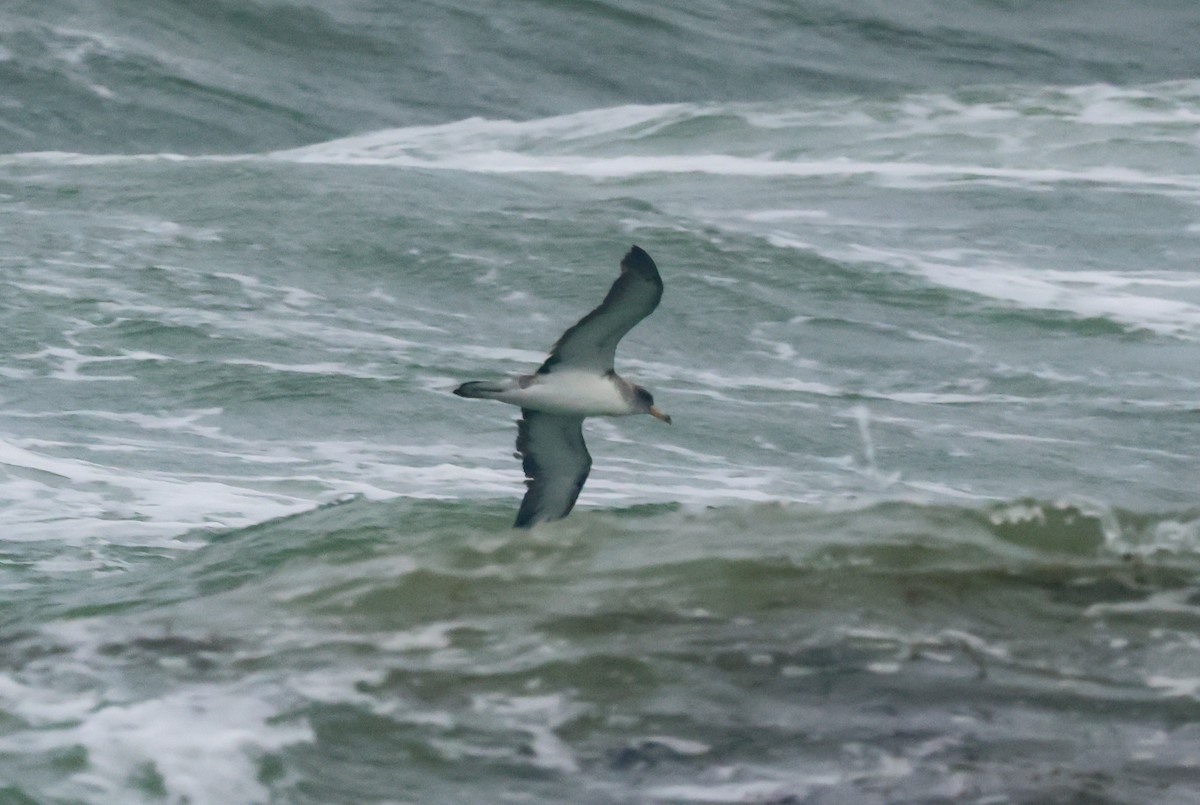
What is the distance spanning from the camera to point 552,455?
31.9 ft

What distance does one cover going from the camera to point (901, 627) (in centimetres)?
656

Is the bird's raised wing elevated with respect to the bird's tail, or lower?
lower

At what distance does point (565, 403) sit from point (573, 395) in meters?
0.06

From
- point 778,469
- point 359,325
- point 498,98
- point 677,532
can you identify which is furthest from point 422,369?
point 498,98

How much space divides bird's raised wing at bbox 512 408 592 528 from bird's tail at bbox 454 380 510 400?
0.47 m

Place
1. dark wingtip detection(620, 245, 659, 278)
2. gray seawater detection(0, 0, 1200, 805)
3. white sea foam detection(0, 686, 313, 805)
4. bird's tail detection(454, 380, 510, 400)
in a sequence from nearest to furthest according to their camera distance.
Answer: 1. white sea foam detection(0, 686, 313, 805)
2. gray seawater detection(0, 0, 1200, 805)
3. dark wingtip detection(620, 245, 659, 278)
4. bird's tail detection(454, 380, 510, 400)

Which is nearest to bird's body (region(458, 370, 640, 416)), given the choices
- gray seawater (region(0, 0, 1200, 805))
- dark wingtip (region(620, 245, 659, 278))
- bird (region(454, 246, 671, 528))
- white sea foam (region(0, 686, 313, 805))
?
bird (region(454, 246, 671, 528))

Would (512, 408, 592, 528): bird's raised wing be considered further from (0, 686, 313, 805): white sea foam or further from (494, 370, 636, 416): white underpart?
(0, 686, 313, 805): white sea foam

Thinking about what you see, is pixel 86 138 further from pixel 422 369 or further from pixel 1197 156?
pixel 1197 156

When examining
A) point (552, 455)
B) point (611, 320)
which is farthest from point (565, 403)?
point (611, 320)

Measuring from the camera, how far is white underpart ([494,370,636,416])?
31.4ft

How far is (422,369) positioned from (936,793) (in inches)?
344

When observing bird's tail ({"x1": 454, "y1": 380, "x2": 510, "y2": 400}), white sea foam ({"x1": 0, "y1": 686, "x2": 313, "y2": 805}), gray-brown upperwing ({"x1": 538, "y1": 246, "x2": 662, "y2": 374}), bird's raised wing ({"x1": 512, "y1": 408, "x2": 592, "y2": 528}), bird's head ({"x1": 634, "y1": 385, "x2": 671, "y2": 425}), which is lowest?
white sea foam ({"x1": 0, "y1": 686, "x2": 313, "y2": 805})

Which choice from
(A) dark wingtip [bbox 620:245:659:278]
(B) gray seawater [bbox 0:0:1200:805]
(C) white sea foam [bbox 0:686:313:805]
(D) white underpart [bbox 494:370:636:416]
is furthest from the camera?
(D) white underpart [bbox 494:370:636:416]
